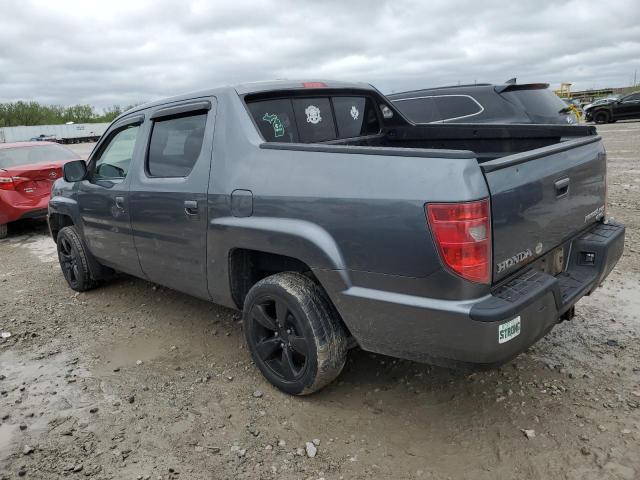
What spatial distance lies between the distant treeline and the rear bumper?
7632cm

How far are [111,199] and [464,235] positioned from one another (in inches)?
121

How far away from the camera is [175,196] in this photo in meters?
3.53

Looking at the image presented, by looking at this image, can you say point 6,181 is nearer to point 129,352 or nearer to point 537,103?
point 129,352

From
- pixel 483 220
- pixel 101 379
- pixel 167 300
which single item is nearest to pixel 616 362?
Answer: pixel 483 220

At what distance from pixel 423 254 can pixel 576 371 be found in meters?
1.60

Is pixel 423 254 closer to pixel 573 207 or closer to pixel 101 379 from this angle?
pixel 573 207

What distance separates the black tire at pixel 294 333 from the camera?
287cm

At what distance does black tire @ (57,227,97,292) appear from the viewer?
5180 mm

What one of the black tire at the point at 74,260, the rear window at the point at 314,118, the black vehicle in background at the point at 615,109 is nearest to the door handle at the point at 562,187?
the rear window at the point at 314,118

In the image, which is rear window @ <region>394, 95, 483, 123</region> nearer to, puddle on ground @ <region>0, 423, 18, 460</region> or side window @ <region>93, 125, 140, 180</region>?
side window @ <region>93, 125, 140, 180</region>

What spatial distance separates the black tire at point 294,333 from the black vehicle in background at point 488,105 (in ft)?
16.1

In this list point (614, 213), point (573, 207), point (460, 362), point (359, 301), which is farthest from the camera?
point (614, 213)

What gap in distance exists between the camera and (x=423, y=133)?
425 cm

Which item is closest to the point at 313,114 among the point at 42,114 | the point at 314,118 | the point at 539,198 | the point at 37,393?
the point at 314,118
